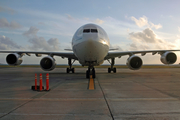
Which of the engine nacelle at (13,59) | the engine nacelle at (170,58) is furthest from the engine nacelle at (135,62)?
the engine nacelle at (13,59)

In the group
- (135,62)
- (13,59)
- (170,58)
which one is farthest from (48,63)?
(170,58)

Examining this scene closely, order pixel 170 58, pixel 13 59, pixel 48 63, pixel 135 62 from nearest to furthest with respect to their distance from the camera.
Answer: pixel 135 62 < pixel 48 63 < pixel 170 58 < pixel 13 59

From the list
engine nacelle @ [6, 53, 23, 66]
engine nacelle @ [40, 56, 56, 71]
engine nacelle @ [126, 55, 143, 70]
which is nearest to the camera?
engine nacelle @ [126, 55, 143, 70]

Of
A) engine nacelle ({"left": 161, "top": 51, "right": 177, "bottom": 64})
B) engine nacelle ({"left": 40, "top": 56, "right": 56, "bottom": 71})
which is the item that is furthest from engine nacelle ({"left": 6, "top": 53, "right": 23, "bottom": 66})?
engine nacelle ({"left": 161, "top": 51, "right": 177, "bottom": 64})

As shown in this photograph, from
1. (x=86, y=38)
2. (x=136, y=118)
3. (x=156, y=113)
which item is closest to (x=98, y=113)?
(x=136, y=118)

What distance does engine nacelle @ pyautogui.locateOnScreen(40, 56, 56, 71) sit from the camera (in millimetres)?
13587

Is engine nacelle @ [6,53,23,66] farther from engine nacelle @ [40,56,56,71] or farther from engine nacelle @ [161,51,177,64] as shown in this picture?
engine nacelle @ [161,51,177,64]

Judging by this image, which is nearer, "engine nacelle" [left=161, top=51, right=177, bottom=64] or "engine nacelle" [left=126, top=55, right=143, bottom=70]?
"engine nacelle" [left=126, top=55, right=143, bottom=70]

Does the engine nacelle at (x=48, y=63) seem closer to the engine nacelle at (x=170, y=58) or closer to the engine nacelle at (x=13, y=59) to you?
the engine nacelle at (x=13, y=59)

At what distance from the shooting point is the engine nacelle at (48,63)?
535 inches

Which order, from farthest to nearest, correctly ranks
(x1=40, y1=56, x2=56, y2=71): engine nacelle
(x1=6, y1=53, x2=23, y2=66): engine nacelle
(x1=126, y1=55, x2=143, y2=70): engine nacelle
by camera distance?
(x1=6, y1=53, x2=23, y2=66): engine nacelle < (x1=40, y1=56, x2=56, y2=71): engine nacelle < (x1=126, y1=55, x2=143, y2=70): engine nacelle

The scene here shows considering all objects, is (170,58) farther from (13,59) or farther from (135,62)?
(13,59)

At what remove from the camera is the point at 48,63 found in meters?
13.9

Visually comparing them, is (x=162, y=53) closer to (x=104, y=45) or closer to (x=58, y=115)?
(x=104, y=45)
